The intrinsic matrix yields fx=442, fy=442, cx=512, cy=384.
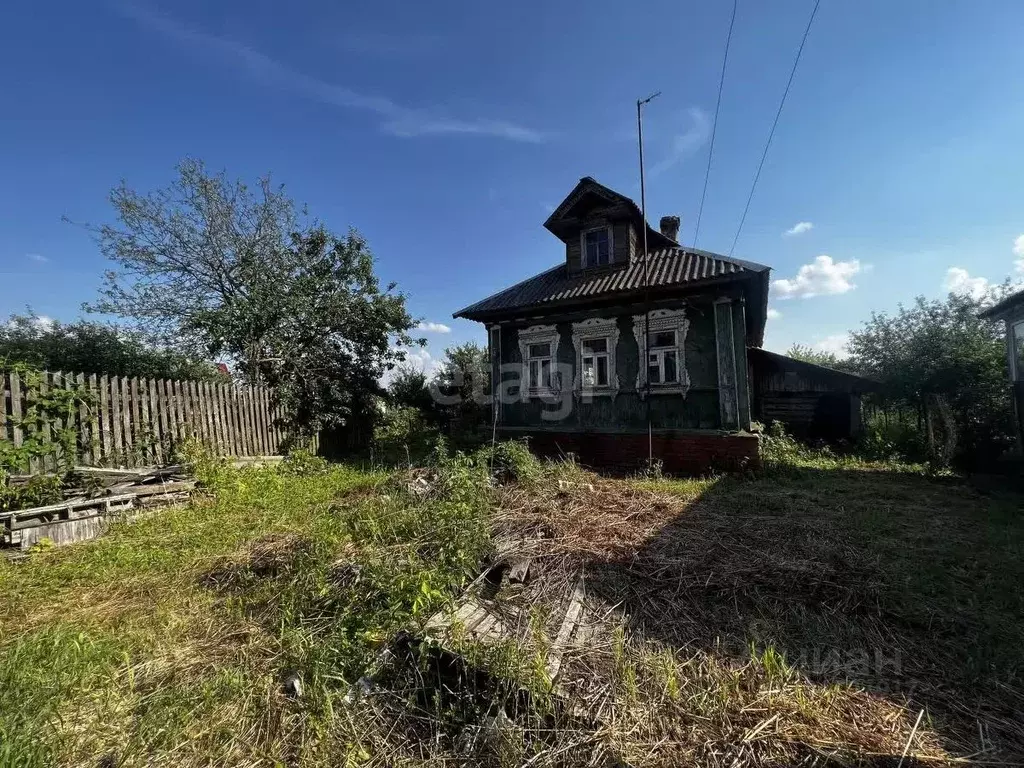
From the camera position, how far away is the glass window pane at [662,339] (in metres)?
9.27

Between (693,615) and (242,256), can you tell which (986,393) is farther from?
(242,256)

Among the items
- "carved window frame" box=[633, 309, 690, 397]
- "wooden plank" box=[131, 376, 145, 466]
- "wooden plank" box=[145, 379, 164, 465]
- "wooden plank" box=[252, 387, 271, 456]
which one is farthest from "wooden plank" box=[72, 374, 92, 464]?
"carved window frame" box=[633, 309, 690, 397]

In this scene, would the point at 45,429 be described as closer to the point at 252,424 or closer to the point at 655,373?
the point at 252,424

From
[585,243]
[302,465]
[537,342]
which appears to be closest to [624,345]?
[537,342]

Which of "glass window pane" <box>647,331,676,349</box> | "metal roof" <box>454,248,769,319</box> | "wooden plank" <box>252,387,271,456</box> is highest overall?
"metal roof" <box>454,248,769,319</box>

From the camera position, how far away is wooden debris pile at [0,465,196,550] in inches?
170

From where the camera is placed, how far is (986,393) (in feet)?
33.7

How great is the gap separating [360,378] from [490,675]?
11126 mm

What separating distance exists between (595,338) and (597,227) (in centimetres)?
282

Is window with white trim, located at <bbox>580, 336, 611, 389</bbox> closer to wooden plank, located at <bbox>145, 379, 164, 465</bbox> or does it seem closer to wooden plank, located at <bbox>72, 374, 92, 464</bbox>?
wooden plank, located at <bbox>145, 379, 164, 465</bbox>

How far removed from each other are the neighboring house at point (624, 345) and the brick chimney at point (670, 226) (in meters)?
2.09

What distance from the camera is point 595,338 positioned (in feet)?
32.9

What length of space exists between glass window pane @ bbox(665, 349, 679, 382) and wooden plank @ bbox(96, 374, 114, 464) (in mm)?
9448

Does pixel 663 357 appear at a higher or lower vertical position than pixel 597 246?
lower
